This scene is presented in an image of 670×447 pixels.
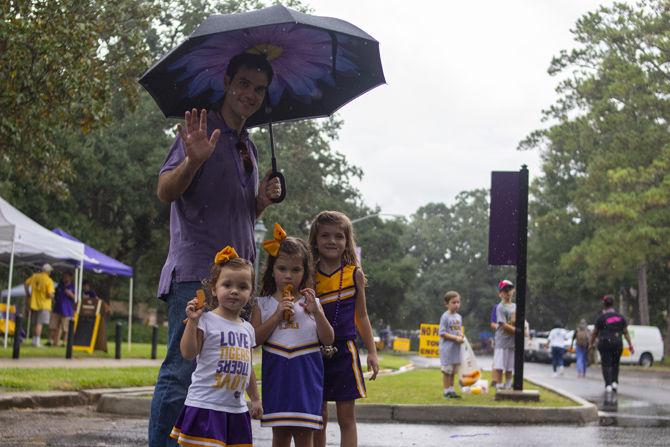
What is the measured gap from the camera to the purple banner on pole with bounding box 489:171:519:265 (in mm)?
12688

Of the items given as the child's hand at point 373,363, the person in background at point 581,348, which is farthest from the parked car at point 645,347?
the child's hand at point 373,363

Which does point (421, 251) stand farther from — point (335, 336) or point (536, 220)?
point (335, 336)

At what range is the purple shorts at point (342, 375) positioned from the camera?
18.3 feet

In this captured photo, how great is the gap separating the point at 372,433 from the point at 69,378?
491 cm

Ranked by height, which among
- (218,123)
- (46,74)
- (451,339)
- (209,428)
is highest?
(46,74)

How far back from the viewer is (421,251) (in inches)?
4909

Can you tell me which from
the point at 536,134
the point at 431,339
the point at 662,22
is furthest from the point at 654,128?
the point at 431,339

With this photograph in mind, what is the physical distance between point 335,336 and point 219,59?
63.2 inches

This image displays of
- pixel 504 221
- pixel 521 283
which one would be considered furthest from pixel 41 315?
pixel 521 283

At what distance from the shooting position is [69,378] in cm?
1249

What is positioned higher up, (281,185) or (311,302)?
(281,185)

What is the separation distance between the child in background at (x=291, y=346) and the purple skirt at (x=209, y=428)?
1.49 feet

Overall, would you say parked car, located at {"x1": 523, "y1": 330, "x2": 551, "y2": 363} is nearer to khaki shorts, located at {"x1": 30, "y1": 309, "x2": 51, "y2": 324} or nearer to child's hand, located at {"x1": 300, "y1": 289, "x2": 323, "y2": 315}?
khaki shorts, located at {"x1": 30, "y1": 309, "x2": 51, "y2": 324}

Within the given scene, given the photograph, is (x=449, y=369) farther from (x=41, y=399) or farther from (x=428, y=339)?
(x=428, y=339)
